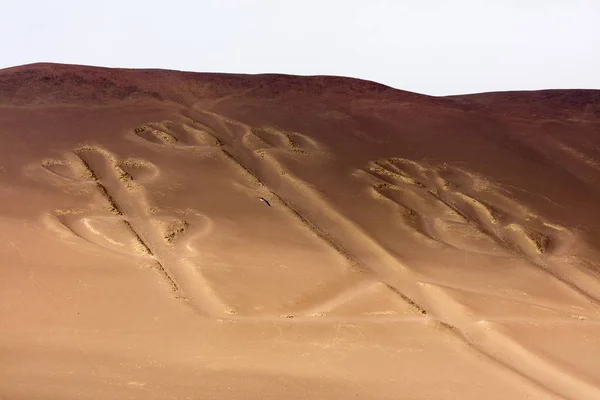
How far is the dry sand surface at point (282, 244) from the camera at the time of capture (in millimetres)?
4328

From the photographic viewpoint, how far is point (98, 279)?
5465 mm

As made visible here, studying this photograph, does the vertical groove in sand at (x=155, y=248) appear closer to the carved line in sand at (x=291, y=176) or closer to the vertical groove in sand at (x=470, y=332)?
the carved line in sand at (x=291, y=176)

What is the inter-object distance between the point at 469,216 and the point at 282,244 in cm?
314

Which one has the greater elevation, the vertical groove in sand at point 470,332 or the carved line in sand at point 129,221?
the carved line in sand at point 129,221

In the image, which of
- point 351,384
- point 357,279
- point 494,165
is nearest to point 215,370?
point 351,384

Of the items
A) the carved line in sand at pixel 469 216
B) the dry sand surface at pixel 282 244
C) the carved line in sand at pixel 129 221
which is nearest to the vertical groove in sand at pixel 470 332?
the dry sand surface at pixel 282 244

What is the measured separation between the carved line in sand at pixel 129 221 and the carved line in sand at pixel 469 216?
3.09 meters

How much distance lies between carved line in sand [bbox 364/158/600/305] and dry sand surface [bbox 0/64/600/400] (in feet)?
0.13

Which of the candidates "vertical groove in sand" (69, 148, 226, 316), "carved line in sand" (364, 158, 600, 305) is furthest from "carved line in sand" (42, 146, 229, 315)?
"carved line in sand" (364, 158, 600, 305)

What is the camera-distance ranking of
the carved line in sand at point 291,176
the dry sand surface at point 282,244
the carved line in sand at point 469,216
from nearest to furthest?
the dry sand surface at point 282,244, the carved line in sand at point 291,176, the carved line in sand at point 469,216

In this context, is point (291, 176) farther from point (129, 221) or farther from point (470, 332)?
point (470, 332)

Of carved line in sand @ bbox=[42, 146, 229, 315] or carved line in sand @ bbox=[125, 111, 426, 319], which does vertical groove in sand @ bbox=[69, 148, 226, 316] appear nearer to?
carved line in sand @ bbox=[42, 146, 229, 315]

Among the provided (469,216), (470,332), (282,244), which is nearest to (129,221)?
(282,244)

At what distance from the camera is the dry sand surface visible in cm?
433
